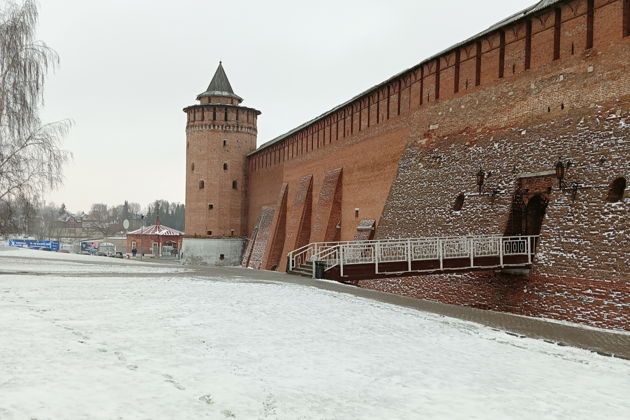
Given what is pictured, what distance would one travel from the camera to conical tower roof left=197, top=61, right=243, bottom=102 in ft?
124

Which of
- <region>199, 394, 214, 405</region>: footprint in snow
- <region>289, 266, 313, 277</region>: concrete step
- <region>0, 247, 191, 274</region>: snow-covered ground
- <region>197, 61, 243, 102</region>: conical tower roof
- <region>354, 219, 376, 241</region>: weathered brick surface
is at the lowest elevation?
<region>199, 394, 214, 405</region>: footprint in snow

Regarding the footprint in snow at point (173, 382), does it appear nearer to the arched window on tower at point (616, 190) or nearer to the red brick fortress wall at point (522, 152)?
the red brick fortress wall at point (522, 152)

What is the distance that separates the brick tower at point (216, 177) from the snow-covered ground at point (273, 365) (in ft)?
88.3

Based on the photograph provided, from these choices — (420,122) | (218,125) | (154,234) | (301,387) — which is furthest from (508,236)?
(154,234)

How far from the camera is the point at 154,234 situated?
61.0 m

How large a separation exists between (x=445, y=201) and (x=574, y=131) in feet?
14.9

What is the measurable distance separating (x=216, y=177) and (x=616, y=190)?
28.0 metres

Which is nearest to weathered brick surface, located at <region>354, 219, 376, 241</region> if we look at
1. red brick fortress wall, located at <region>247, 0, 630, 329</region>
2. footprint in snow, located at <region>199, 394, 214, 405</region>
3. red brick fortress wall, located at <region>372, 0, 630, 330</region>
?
red brick fortress wall, located at <region>247, 0, 630, 329</region>

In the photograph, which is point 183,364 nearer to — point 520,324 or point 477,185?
point 520,324

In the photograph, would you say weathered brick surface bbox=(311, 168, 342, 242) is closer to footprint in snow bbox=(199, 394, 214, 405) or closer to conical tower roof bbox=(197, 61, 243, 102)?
conical tower roof bbox=(197, 61, 243, 102)

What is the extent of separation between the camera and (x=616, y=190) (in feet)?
37.6

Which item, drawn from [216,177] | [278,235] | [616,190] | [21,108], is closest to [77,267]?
[21,108]

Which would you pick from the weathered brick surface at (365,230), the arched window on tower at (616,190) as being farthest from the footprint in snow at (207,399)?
the weathered brick surface at (365,230)

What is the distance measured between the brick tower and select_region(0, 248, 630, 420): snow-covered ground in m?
26.9
